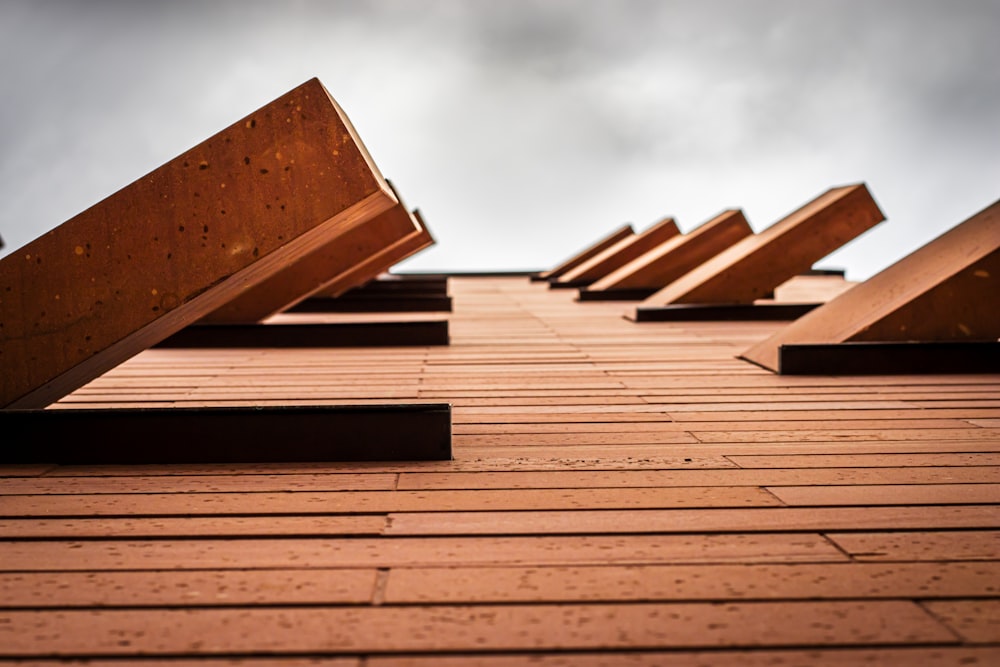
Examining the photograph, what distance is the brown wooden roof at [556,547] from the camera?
1.17m

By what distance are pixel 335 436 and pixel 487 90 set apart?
25.4 meters

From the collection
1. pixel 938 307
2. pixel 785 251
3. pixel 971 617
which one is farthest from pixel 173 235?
pixel 785 251

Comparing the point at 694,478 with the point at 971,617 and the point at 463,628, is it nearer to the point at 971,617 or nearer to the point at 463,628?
→ the point at 971,617

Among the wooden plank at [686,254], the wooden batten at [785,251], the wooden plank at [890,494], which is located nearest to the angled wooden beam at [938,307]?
the wooden plank at [890,494]

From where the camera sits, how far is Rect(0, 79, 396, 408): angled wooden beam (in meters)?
2.19

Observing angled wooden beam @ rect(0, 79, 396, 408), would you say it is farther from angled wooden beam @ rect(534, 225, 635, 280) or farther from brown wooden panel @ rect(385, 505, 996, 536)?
angled wooden beam @ rect(534, 225, 635, 280)

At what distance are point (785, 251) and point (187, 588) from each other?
5387mm

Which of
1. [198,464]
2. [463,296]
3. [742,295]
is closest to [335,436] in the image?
[198,464]

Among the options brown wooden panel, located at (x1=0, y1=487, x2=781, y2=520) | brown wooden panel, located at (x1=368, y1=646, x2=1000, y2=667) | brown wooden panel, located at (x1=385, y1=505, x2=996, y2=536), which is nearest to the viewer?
brown wooden panel, located at (x1=368, y1=646, x2=1000, y2=667)

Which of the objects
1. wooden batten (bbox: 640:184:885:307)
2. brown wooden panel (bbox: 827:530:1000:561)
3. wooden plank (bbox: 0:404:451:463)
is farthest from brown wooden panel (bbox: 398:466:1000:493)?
wooden batten (bbox: 640:184:885:307)

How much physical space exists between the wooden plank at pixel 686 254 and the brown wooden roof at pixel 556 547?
5.38 m

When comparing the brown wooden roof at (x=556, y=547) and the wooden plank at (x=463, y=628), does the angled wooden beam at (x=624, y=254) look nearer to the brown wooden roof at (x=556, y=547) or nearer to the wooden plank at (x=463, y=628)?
the brown wooden roof at (x=556, y=547)

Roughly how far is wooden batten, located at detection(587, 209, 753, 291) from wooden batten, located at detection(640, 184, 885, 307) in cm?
166

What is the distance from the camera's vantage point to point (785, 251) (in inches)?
243
